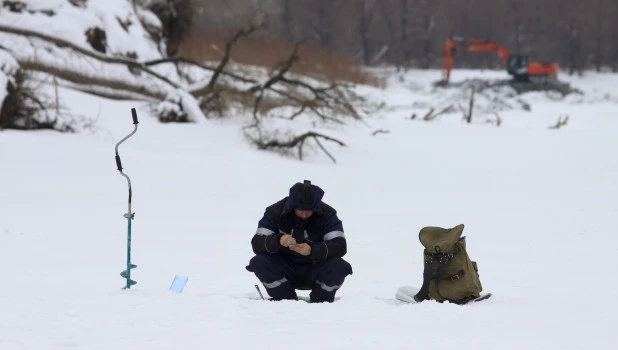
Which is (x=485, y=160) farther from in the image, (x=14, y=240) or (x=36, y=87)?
(x=14, y=240)

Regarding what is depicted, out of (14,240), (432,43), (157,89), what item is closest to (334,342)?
(14,240)

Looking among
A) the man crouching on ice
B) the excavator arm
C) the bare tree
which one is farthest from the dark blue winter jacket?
the bare tree

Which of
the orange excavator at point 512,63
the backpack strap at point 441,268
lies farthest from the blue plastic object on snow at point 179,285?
the orange excavator at point 512,63

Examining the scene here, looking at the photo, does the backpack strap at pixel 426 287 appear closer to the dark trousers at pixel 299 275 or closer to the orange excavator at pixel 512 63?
the dark trousers at pixel 299 275

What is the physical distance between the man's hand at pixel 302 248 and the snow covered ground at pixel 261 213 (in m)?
0.48

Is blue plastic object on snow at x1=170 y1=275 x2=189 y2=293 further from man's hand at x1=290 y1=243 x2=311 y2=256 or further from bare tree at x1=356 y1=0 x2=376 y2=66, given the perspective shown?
bare tree at x1=356 y1=0 x2=376 y2=66

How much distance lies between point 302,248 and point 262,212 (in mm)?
8719

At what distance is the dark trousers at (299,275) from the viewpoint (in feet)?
22.8

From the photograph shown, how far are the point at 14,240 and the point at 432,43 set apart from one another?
54.7 meters

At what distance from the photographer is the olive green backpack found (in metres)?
6.92

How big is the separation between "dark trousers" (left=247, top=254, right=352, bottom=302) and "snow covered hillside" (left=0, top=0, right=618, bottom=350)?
0.23m

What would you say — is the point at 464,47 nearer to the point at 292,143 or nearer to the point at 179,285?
the point at 292,143

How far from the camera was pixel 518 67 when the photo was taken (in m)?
47.9

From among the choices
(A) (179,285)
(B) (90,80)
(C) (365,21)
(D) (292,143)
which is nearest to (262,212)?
(D) (292,143)
